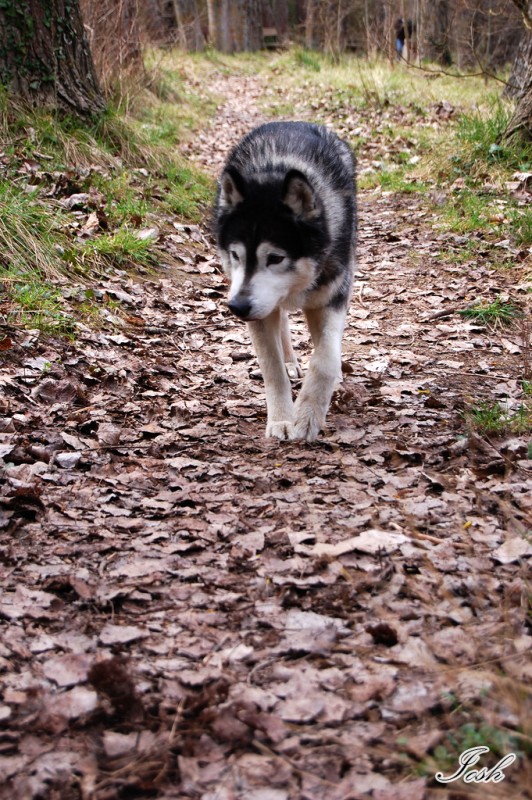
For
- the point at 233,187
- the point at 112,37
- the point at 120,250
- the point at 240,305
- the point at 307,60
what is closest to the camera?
the point at 240,305

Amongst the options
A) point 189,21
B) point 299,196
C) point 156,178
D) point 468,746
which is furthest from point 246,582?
point 189,21

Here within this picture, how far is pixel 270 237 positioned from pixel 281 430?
106 centimetres

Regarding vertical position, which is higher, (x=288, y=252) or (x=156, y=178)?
(x=288, y=252)

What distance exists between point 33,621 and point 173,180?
259 inches

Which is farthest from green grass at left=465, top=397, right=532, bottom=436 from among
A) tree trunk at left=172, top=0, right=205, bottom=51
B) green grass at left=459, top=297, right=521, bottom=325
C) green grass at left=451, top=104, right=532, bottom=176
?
tree trunk at left=172, top=0, right=205, bottom=51

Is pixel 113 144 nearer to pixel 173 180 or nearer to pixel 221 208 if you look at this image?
pixel 173 180

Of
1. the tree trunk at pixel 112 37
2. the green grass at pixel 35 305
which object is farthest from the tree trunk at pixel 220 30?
the green grass at pixel 35 305

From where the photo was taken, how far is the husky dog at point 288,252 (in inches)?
149

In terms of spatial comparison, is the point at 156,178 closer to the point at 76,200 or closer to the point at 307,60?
the point at 76,200

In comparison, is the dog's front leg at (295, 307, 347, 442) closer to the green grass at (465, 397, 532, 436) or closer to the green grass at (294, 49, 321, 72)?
the green grass at (465, 397, 532, 436)

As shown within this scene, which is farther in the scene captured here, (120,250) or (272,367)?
(120,250)

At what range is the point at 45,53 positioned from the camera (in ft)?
22.6

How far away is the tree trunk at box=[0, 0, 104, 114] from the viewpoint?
6617 millimetres

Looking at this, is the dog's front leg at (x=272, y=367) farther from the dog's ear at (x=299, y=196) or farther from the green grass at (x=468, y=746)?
the green grass at (x=468, y=746)
